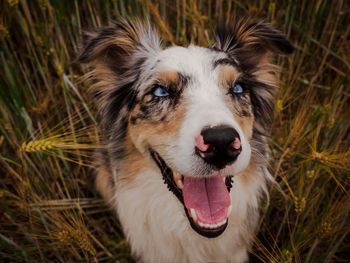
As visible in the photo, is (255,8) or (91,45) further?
(255,8)

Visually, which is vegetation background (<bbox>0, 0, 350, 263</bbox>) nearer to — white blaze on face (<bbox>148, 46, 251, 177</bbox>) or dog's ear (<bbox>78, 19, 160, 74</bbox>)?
dog's ear (<bbox>78, 19, 160, 74</bbox>)

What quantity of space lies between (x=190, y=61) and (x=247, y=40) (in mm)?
701

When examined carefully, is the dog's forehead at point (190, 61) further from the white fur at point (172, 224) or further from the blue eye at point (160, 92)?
the white fur at point (172, 224)

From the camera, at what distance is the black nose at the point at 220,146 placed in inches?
59.7

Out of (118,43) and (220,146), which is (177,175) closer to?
(220,146)

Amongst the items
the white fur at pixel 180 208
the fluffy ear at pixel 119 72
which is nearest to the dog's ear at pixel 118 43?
the fluffy ear at pixel 119 72

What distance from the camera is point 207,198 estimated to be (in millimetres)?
1938

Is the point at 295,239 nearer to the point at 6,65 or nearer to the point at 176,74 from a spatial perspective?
the point at 176,74

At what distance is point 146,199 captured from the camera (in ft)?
7.54

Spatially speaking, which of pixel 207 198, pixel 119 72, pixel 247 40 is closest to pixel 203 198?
pixel 207 198

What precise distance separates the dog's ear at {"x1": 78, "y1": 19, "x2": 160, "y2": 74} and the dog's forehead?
1.21 feet

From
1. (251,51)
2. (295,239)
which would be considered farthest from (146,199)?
(251,51)

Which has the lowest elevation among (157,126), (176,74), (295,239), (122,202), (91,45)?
(295,239)

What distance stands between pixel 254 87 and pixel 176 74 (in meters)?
0.88
